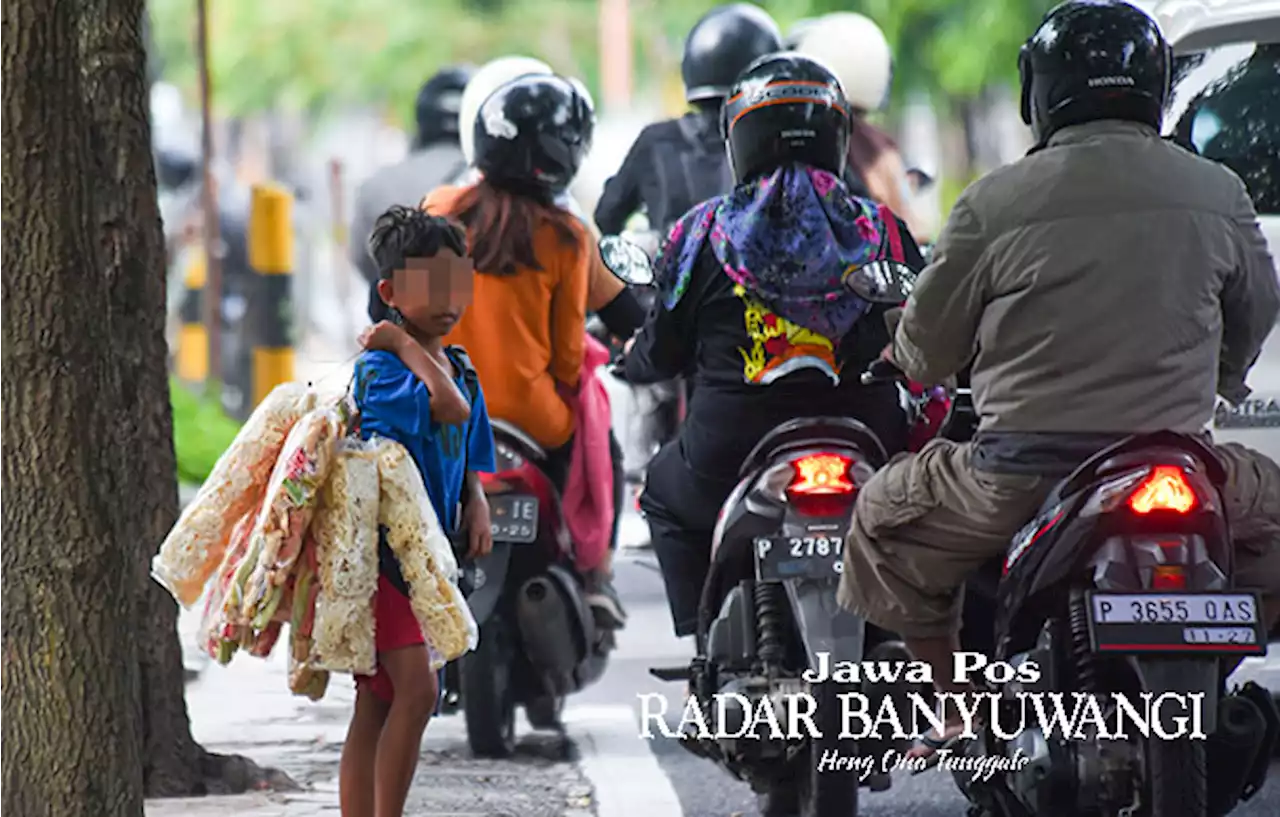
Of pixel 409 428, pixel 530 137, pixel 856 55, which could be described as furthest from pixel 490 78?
pixel 409 428

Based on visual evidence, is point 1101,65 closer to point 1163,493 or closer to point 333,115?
point 1163,493

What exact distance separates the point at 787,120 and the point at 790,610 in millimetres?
1221

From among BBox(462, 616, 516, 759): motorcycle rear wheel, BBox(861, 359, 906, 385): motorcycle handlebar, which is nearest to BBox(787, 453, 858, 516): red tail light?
BBox(861, 359, 906, 385): motorcycle handlebar

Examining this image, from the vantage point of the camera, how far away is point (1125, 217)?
6113mm

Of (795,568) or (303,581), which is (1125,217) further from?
(303,581)

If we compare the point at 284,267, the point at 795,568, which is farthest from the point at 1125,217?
the point at 284,267

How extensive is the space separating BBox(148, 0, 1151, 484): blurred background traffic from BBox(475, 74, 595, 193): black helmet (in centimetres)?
221

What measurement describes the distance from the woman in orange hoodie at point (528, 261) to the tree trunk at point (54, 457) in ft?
8.49

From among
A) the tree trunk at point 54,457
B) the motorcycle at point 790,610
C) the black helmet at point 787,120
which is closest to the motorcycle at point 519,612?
the motorcycle at point 790,610

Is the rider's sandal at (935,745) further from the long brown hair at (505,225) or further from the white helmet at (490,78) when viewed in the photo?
the white helmet at (490,78)

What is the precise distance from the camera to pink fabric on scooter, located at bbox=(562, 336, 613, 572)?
8852 millimetres

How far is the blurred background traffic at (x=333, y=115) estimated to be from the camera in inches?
760

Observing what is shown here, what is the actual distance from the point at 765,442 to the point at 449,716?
2.69m

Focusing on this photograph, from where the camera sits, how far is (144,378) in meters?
7.93
